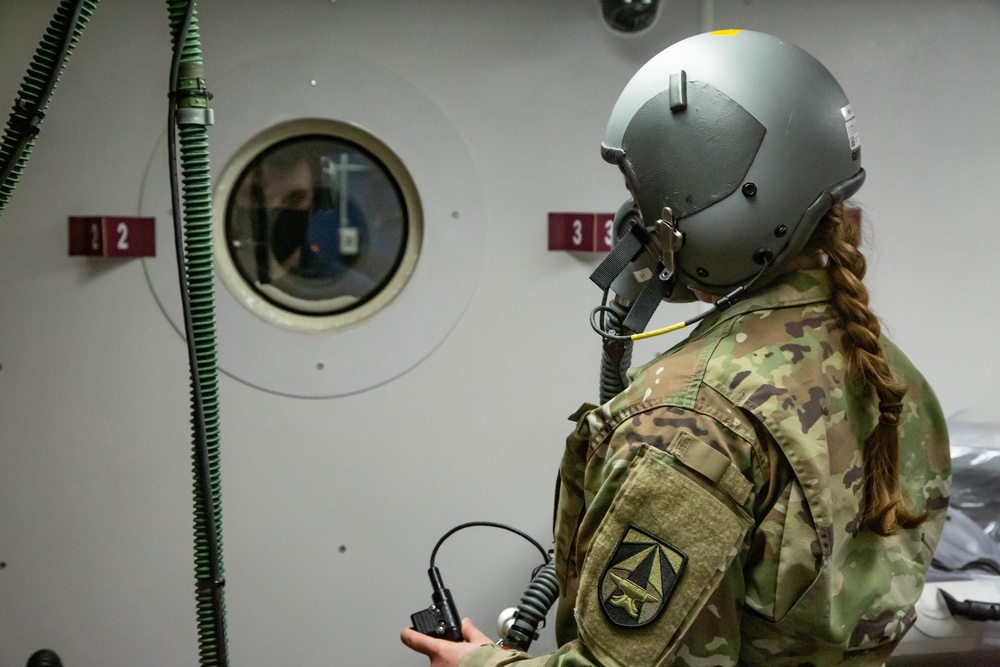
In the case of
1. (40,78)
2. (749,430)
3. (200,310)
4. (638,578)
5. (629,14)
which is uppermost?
(629,14)

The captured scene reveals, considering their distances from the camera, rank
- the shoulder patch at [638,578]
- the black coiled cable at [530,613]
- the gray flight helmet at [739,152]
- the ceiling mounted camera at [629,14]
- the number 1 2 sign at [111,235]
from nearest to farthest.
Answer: the shoulder patch at [638,578] → the gray flight helmet at [739,152] → the black coiled cable at [530,613] → the number 1 2 sign at [111,235] → the ceiling mounted camera at [629,14]

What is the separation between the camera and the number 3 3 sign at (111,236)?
2.03 meters

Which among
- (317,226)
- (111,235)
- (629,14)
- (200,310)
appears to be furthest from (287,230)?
(200,310)

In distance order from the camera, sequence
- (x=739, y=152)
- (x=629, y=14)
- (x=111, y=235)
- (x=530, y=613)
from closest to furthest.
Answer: (x=739, y=152)
(x=530, y=613)
(x=111, y=235)
(x=629, y=14)

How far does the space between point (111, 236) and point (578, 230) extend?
1.10 meters

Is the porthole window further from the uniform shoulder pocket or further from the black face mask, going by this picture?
the uniform shoulder pocket

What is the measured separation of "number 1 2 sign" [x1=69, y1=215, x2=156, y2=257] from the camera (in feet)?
6.67

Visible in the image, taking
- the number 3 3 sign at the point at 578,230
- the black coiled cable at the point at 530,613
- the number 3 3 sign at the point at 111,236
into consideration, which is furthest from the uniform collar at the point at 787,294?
the number 3 3 sign at the point at 111,236

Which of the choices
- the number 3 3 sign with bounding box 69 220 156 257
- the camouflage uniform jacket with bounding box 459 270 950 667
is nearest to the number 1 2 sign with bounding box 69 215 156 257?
the number 3 3 sign with bounding box 69 220 156 257

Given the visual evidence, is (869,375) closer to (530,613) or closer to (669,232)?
(669,232)

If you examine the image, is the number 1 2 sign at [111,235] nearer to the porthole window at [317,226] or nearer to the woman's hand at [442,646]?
the porthole window at [317,226]

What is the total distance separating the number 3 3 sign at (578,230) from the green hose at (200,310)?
1300 millimetres

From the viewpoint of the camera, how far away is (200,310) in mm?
975

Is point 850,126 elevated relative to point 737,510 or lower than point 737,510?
elevated
